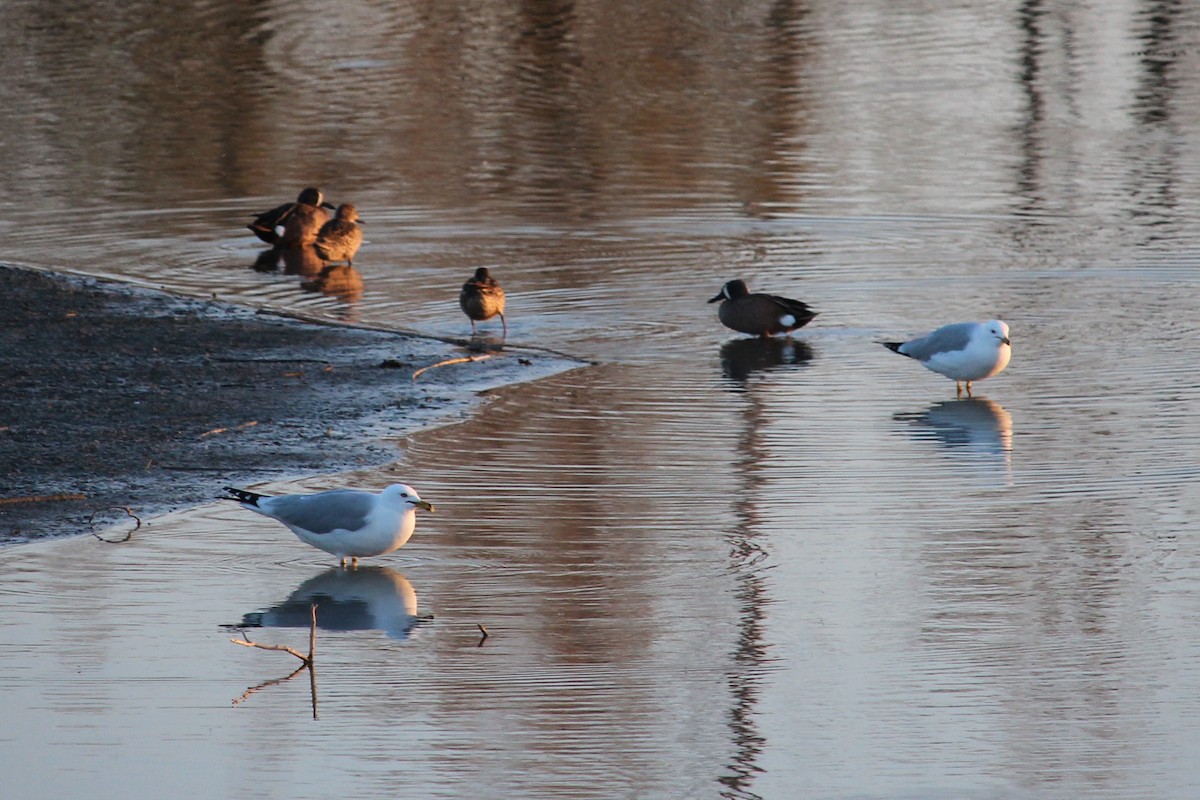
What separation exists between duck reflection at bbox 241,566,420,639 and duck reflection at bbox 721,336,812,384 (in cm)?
422

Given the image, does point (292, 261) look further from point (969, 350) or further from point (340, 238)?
point (969, 350)

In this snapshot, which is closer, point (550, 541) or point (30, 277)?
point (550, 541)

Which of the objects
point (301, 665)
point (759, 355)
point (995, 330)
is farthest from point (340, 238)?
point (301, 665)

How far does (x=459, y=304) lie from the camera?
1392cm

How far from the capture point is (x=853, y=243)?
1595 cm

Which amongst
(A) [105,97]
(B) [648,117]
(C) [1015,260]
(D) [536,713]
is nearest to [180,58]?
(A) [105,97]

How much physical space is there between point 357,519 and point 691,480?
2064mm

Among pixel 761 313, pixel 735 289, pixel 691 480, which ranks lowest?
pixel 691 480

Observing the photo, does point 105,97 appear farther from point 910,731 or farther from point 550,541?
point 910,731

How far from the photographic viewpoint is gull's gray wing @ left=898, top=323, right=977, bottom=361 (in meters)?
11.4

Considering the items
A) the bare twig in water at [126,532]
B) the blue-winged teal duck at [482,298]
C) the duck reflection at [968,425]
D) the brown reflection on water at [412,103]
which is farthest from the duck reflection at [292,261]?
the bare twig in water at [126,532]

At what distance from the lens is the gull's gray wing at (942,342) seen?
11.4 m

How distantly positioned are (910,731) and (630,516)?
2736 millimetres

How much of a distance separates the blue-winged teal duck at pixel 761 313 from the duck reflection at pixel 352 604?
204 inches
